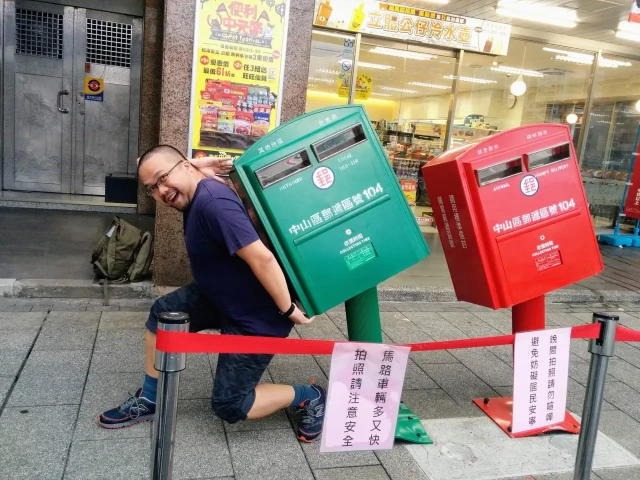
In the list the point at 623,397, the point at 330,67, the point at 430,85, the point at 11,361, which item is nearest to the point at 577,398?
the point at 623,397

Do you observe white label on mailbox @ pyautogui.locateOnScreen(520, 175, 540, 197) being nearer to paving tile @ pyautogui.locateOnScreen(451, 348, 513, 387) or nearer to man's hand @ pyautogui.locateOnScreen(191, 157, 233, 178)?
man's hand @ pyautogui.locateOnScreen(191, 157, 233, 178)

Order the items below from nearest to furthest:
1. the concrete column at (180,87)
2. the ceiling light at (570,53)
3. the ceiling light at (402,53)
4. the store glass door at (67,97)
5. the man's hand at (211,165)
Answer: the man's hand at (211,165) → the concrete column at (180,87) → the store glass door at (67,97) → the ceiling light at (402,53) → the ceiling light at (570,53)

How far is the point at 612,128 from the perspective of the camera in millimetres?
10336

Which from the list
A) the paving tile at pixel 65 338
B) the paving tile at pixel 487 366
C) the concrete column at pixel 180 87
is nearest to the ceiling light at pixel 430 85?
the concrete column at pixel 180 87

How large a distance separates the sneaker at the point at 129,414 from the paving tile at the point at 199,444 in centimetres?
18

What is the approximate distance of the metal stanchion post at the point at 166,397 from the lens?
1711 millimetres

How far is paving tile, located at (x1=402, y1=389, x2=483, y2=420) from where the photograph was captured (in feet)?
10.5

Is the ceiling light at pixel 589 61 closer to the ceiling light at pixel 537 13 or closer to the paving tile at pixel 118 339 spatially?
the ceiling light at pixel 537 13

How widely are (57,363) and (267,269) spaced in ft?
6.00

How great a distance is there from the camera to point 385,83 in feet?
30.8

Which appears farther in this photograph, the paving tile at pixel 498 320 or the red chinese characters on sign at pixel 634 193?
the red chinese characters on sign at pixel 634 193

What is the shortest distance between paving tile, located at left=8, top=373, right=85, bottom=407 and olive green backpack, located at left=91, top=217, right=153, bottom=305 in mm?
1546

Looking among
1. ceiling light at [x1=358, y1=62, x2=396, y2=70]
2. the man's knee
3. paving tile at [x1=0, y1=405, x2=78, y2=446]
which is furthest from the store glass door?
the man's knee

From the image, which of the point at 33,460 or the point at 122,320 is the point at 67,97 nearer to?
Result: the point at 122,320
